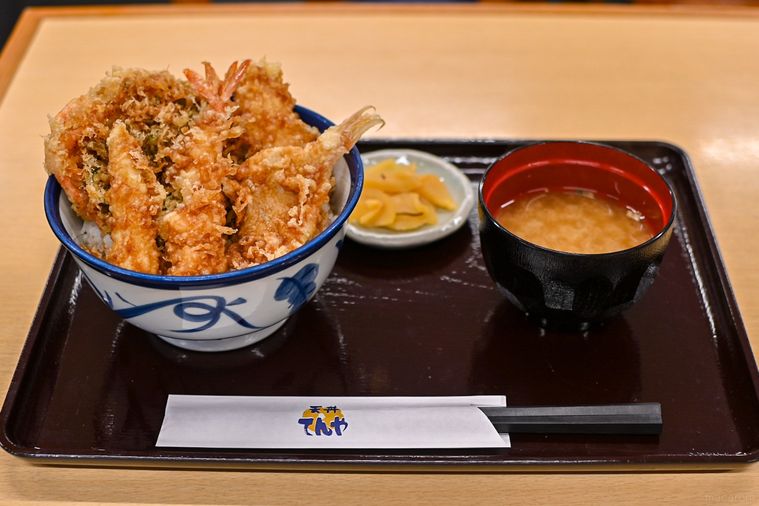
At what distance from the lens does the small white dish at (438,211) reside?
1.42 metres

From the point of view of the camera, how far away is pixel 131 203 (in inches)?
44.4

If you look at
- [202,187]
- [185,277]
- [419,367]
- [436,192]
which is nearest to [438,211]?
[436,192]

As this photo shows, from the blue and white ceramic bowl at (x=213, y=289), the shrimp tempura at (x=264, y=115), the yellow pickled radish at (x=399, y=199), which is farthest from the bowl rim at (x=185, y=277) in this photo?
the yellow pickled radish at (x=399, y=199)

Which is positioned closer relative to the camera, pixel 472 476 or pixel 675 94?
pixel 472 476

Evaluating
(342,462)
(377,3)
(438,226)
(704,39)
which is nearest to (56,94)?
(377,3)

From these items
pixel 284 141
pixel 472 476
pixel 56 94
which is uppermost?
pixel 284 141

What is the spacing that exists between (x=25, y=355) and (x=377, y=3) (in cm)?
155

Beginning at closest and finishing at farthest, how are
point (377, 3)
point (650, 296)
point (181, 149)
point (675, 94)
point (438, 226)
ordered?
point (181, 149) < point (650, 296) < point (438, 226) < point (675, 94) < point (377, 3)

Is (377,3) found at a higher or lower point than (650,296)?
higher

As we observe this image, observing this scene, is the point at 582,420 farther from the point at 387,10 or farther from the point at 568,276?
the point at 387,10

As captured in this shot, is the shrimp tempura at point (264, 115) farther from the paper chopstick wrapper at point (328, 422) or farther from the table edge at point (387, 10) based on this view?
the table edge at point (387, 10)

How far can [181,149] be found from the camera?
→ 1188 mm

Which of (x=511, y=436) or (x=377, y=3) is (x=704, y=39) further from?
(x=511, y=436)

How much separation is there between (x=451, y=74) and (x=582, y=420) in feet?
4.06
